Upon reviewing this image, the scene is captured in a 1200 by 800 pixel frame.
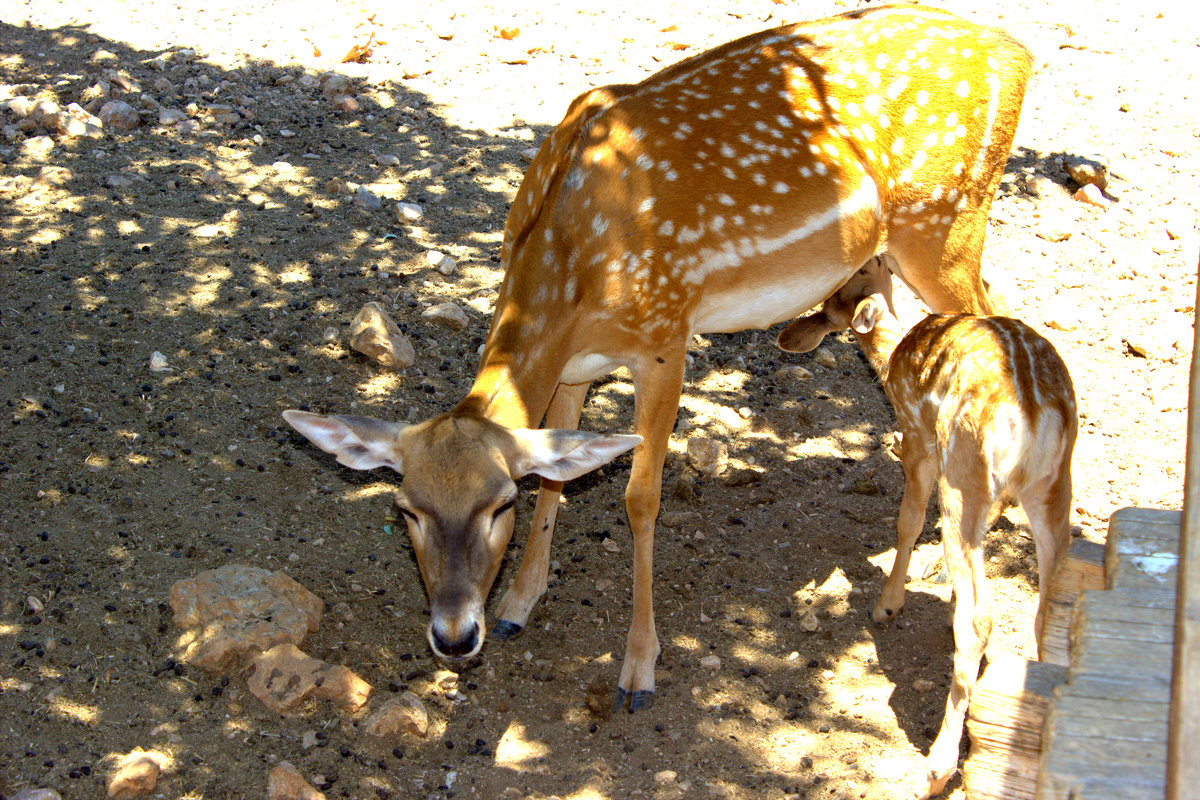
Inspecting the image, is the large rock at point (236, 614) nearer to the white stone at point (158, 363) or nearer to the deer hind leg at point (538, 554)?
the deer hind leg at point (538, 554)

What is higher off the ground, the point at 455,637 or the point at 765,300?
the point at 765,300

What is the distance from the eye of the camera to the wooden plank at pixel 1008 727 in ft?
7.43

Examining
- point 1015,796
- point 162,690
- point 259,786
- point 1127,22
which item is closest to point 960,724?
point 1015,796

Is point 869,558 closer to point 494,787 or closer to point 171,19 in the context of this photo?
point 494,787

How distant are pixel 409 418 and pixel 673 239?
2.05 m

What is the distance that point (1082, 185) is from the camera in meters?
8.28

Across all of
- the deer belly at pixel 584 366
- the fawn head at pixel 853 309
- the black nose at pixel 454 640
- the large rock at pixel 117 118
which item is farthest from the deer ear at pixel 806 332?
the large rock at pixel 117 118

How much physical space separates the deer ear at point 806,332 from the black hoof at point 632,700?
7.60 feet

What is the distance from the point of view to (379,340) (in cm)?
608

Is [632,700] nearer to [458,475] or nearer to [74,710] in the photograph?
[458,475]

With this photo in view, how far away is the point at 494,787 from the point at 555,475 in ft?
4.09

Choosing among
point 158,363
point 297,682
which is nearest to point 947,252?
point 297,682

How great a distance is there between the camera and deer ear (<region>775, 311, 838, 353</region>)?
231 inches

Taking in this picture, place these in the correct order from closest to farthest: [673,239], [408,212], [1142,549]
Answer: [1142,549] < [673,239] < [408,212]
